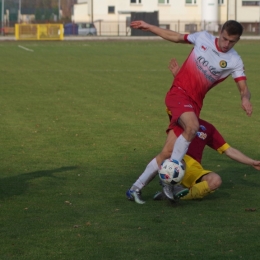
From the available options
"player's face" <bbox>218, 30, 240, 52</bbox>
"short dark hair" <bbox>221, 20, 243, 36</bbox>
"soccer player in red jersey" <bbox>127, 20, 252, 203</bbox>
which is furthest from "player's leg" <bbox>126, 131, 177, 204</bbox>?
"short dark hair" <bbox>221, 20, 243, 36</bbox>

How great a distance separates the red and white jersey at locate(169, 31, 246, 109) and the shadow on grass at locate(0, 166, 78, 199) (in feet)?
7.64

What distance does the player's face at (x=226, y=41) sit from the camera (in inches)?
322

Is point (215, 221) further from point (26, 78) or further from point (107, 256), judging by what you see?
point (26, 78)

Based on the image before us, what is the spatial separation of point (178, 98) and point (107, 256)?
8.59ft

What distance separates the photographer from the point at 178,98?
8.36 m

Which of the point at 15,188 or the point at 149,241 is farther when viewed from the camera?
the point at 15,188

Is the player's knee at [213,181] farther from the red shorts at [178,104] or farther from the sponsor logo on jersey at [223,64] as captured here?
the sponsor logo on jersey at [223,64]

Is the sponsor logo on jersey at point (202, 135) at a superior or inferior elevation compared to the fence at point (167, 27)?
inferior

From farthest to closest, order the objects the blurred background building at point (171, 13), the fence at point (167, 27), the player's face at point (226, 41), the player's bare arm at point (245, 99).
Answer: the blurred background building at point (171, 13) → the fence at point (167, 27) → the player's bare arm at point (245, 99) → the player's face at point (226, 41)

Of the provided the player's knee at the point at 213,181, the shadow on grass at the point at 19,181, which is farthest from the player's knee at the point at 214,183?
the shadow on grass at the point at 19,181

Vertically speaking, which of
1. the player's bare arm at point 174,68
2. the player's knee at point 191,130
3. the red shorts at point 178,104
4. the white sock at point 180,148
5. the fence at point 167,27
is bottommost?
the white sock at point 180,148

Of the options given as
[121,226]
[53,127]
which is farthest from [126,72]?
[121,226]

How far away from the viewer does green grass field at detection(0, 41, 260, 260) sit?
21.8 feet

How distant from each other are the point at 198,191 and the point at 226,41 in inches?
68.1
